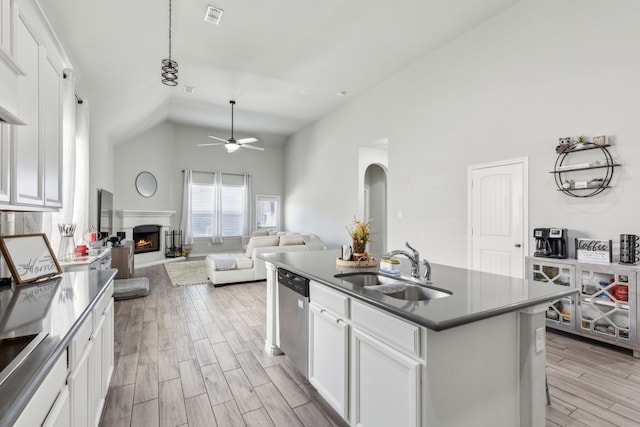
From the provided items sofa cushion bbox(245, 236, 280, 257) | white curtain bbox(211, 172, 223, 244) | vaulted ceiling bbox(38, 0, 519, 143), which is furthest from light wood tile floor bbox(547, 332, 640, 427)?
white curtain bbox(211, 172, 223, 244)

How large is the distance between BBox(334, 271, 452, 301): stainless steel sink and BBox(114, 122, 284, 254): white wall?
7456 millimetres

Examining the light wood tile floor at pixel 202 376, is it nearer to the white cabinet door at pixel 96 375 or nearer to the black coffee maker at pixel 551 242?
the white cabinet door at pixel 96 375

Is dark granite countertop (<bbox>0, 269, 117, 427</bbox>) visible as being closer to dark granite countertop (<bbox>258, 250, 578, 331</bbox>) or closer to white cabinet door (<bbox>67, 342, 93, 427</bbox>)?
white cabinet door (<bbox>67, 342, 93, 427</bbox>)

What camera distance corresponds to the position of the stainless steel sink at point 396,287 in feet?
5.56

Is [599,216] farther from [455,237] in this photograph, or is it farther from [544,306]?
[544,306]

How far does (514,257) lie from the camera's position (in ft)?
12.5

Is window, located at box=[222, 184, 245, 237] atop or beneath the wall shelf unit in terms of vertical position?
atop

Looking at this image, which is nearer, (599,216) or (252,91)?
(599,216)

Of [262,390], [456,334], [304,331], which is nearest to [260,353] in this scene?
[262,390]

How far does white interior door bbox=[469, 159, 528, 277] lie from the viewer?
12.3 feet

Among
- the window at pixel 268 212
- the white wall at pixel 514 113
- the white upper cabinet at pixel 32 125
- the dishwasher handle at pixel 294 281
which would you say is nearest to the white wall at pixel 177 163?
the window at pixel 268 212

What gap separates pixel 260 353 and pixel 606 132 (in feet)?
13.1

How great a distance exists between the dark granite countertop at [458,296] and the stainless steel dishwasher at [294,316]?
186mm

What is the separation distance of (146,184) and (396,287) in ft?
26.1
